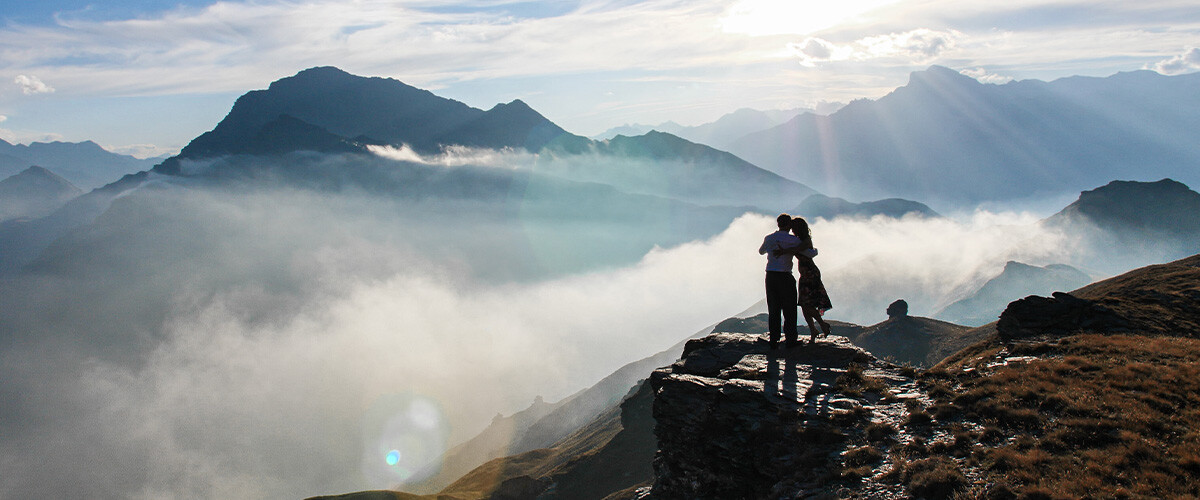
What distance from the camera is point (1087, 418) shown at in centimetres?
1355

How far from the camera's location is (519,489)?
146 metres

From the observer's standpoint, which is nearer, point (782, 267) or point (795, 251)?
point (795, 251)

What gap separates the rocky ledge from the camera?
1530cm

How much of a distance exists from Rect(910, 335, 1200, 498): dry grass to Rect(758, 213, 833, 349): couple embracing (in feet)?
14.8

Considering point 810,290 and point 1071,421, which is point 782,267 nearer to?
point 810,290

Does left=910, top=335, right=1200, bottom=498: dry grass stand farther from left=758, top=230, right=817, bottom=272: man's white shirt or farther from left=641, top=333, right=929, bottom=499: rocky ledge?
left=758, top=230, right=817, bottom=272: man's white shirt

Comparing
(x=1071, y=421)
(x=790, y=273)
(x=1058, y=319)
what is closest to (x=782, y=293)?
(x=790, y=273)

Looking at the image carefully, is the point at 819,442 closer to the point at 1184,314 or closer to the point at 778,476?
the point at 778,476

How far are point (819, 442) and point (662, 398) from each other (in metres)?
7.30

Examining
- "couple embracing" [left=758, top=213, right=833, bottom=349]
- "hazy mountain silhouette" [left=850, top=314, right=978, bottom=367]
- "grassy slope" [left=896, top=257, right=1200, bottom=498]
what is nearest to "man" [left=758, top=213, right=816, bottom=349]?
"couple embracing" [left=758, top=213, right=833, bottom=349]

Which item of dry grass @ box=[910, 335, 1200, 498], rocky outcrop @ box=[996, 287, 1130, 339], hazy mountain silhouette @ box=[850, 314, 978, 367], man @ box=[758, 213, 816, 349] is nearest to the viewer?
dry grass @ box=[910, 335, 1200, 498]

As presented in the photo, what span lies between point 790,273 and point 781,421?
16.8 feet

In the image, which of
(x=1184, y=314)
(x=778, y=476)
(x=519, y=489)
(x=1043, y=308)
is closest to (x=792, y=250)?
(x=778, y=476)

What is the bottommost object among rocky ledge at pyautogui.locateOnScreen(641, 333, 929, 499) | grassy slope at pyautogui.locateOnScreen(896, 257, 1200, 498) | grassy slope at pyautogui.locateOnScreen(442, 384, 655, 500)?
grassy slope at pyautogui.locateOnScreen(442, 384, 655, 500)
